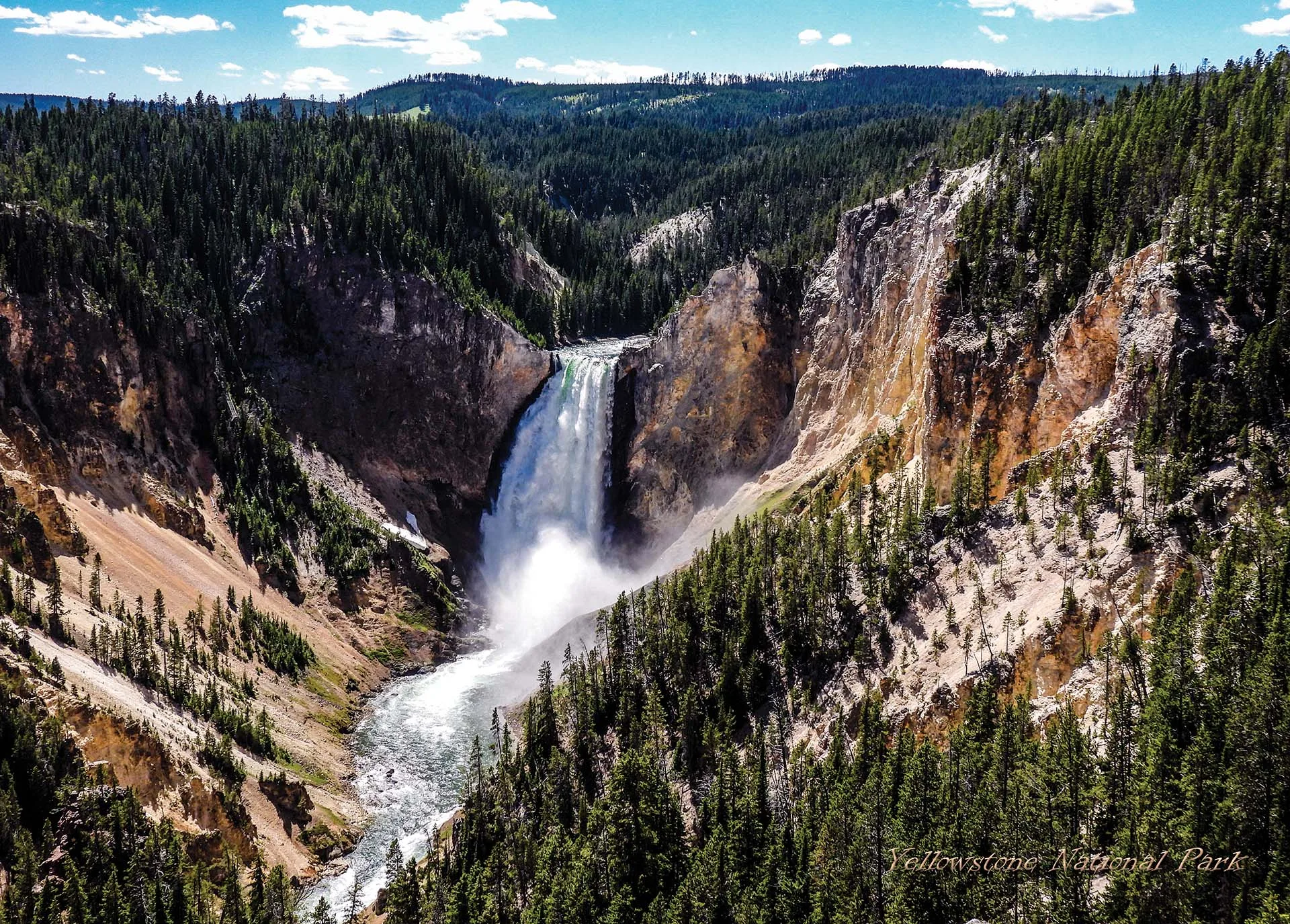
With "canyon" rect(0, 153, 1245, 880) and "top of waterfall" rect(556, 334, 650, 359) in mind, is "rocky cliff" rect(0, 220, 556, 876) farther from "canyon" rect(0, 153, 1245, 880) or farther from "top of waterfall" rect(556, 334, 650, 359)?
"top of waterfall" rect(556, 334, 650, 359)

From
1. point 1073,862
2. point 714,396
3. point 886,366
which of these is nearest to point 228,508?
point 714,396

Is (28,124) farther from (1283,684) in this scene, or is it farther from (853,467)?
(1283,684)

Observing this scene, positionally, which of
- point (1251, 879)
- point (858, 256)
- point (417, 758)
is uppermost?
point (858, 256)

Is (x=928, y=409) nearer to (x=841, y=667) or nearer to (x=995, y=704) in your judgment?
(x=841, y=667)

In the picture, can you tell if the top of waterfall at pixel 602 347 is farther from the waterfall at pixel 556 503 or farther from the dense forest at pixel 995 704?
the dense forest at pixel 995 704

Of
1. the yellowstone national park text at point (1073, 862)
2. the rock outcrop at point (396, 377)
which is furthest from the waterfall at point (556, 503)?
the yellowstone national park text at point (1073, 862)

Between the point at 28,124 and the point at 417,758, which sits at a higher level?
the point at 28,124

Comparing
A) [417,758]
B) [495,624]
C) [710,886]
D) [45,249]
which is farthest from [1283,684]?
[45,249]

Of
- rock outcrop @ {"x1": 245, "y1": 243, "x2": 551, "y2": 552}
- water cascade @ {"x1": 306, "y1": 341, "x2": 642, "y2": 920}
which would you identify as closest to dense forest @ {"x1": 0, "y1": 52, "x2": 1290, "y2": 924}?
water cascade @ {"x1": 306, "y1": 341, "x2": 642, "y2": 920}
